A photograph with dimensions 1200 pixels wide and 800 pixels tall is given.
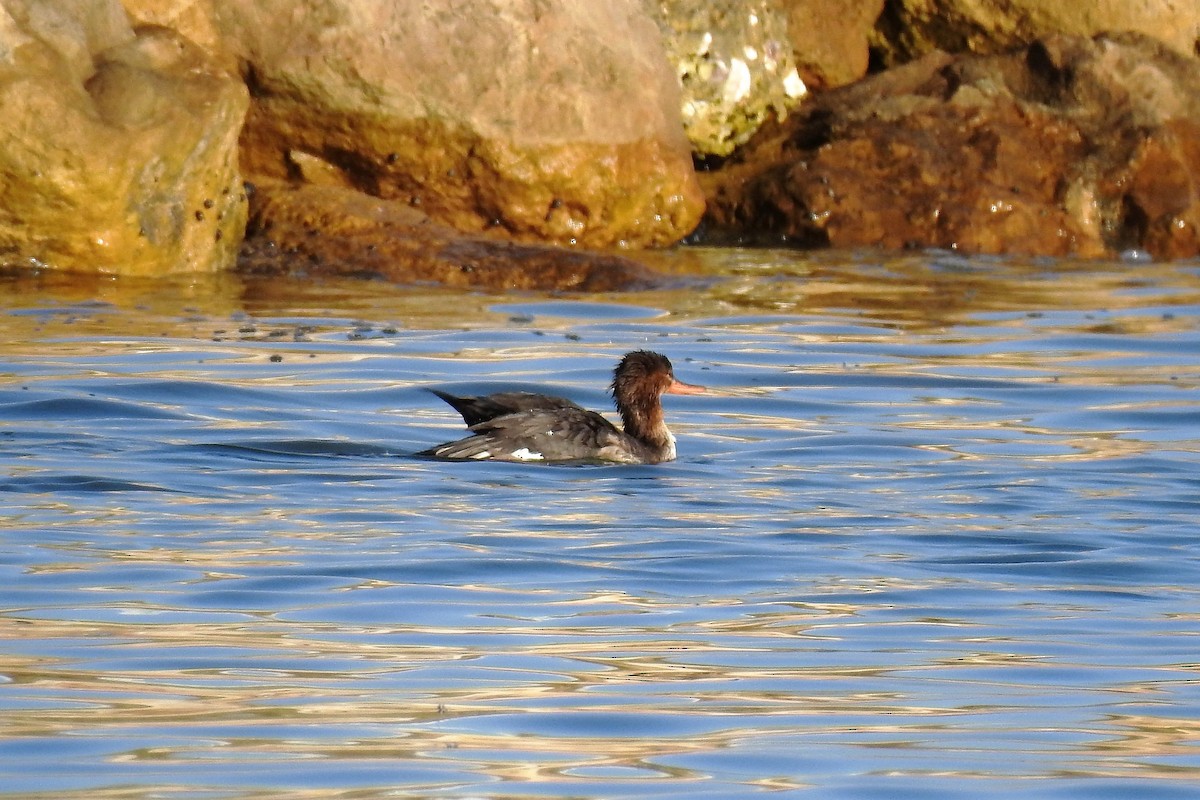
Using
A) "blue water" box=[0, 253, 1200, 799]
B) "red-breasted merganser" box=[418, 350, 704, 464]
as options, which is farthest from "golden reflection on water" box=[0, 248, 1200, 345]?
"red-breasted merganser" box=[418, 350, 704, 464]

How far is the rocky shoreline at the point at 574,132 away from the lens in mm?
13711

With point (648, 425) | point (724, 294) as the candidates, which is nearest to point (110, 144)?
point (724, 294)

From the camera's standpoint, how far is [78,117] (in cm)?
1320

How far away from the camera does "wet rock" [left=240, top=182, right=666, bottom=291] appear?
48.0ft

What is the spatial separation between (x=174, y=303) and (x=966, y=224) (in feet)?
22.2

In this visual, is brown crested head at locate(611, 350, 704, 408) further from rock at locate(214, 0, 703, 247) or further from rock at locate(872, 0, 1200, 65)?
rock at locate(872, 0, 1200, 65)

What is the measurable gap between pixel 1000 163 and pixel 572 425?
8.84m

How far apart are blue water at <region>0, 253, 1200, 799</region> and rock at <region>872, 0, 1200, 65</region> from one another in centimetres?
589

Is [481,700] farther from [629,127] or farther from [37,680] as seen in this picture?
[629,127]

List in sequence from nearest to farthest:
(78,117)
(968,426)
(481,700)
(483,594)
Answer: (481,700), (483,594), (968,426), (78,117)

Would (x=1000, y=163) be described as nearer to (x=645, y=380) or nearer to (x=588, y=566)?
(x=645, y=380)

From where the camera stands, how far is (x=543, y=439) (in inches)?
368

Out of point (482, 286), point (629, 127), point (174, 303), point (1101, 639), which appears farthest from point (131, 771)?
point (629, 127)

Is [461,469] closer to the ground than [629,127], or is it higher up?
closer to the ground
